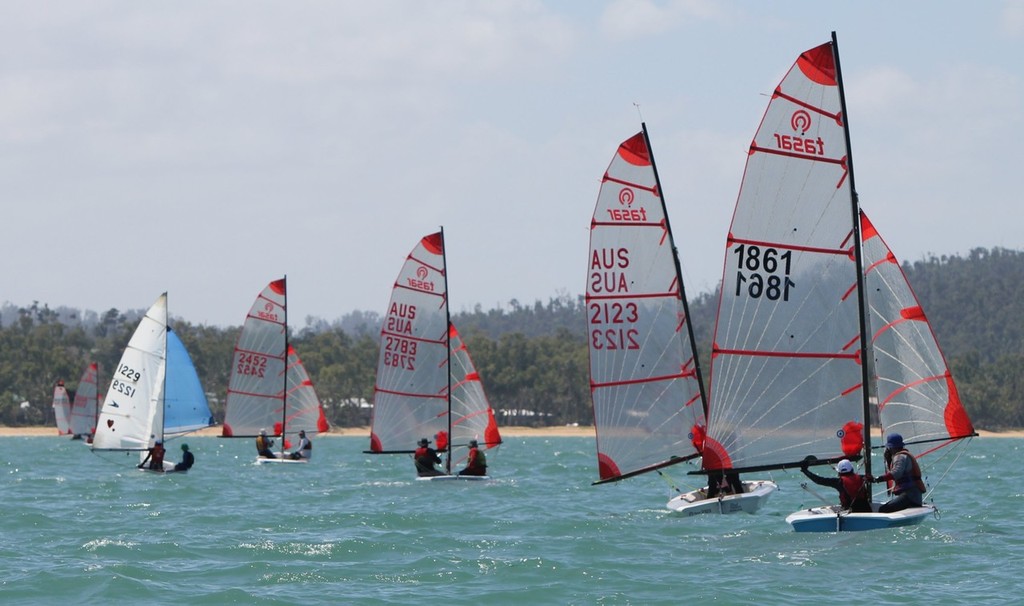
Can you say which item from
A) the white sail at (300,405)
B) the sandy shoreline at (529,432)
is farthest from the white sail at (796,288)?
the sandy shoreline at (529,432)

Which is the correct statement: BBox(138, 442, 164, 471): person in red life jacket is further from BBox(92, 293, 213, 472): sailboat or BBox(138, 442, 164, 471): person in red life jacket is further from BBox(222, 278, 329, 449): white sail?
BBox(222, 278, 329, 449): white sail

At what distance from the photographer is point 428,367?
3969 centimetres

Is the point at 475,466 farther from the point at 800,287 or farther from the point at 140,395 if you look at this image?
the point at 800,287

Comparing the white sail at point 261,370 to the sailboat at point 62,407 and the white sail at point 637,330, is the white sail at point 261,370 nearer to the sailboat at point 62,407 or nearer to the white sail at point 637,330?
the white sail at point 637,330

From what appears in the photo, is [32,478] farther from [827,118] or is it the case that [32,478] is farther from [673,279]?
[827,118]

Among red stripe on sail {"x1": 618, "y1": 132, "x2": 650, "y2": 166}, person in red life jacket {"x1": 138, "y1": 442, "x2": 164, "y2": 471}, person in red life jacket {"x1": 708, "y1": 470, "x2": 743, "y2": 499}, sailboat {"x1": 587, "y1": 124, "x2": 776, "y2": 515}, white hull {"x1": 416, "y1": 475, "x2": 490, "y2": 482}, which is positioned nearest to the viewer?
person in red life jacket {"x1": 708, "y1": 470, "x2": 743, "y2": 499}

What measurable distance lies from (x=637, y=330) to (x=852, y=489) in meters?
7.25

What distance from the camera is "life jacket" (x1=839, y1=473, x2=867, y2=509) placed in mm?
20922

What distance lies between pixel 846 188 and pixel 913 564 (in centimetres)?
591

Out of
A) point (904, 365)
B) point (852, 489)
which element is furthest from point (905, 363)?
point (852, 489)

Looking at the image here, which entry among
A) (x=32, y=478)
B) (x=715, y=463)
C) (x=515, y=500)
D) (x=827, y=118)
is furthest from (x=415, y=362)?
(x=827, y=118)

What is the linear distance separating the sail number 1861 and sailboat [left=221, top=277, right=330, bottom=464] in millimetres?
35215

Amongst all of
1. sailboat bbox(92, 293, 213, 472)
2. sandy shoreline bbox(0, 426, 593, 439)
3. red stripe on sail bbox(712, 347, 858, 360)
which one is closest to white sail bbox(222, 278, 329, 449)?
sailboat bbox(92, 293, 213, 472)

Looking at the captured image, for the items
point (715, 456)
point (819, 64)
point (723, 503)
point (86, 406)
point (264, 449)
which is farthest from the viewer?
point (86, 406)
